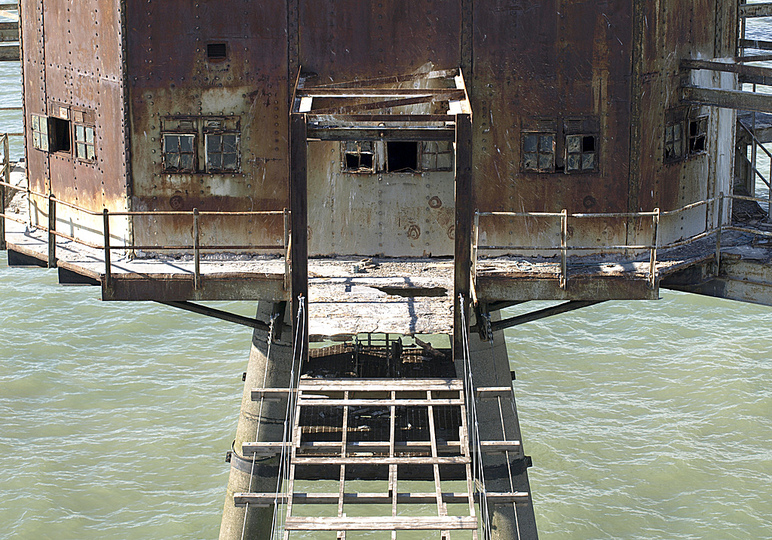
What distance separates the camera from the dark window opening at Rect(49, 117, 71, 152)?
17703mm

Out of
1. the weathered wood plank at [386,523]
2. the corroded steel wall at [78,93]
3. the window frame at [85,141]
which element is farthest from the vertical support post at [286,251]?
the weathered wood plank at [386,523]

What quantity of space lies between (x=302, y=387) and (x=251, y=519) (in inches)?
246

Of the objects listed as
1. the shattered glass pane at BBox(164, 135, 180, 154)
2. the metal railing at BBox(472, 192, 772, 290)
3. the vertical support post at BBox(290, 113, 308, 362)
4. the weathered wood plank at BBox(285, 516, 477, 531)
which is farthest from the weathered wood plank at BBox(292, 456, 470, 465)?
the shattered glass pane at BBox(164, 135, 180, 154)

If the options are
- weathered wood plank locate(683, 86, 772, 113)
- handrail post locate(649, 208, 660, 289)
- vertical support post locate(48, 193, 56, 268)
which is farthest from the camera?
vertical support post locate(48, 193, 56, 268)

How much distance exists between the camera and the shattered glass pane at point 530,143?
52.9 ft

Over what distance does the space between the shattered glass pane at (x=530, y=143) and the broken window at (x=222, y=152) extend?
4209 millimetres

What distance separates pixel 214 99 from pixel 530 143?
15.3ft

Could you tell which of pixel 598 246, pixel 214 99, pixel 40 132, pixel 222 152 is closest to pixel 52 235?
pixel 40 132

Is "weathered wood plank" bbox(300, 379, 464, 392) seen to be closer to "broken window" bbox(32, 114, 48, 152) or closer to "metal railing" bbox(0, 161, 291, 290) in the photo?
"metal railing" bbox(0, 161, 291, 290)

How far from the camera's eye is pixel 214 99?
16219mm

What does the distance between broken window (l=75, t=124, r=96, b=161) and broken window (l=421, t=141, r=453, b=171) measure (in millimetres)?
5044

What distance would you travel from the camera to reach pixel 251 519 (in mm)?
19156

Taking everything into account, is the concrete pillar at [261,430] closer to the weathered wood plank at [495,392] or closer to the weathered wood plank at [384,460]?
the weathered wood plank at [495,392]

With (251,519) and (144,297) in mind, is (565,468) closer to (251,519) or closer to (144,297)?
(251,519)
